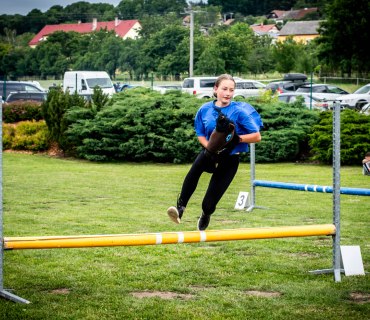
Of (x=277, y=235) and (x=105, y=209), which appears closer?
(x=277, y=235)

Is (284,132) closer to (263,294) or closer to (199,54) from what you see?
(263,294)

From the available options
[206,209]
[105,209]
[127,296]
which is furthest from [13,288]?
[105,209]

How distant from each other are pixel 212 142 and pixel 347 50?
53.1 meters

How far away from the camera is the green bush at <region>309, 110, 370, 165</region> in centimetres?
2130

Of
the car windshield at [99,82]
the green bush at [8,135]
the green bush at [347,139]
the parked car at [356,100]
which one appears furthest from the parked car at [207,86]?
the green bush at [347,139]

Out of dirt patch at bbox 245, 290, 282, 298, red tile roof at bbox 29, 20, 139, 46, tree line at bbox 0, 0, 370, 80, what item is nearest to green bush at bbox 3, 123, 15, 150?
dirt patch at bbox 245, 290, 282, 298

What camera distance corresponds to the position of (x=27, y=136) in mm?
25891

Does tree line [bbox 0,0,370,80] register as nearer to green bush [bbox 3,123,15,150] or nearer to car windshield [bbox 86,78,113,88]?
car windshield [bbox 86,78,113,88]

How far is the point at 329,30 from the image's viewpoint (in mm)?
59781

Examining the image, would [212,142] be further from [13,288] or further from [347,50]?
[347,50]

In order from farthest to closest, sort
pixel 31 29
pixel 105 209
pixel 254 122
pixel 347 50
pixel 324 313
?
pixel 31 29 → pixel 347 50 → pixel 105 209 → pixel 254 122 → pixel 324 313

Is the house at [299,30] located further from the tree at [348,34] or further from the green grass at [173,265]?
the green grass at [173,265]

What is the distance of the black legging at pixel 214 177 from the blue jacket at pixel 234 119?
7.3 inches

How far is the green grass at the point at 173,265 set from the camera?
6.67 meters
